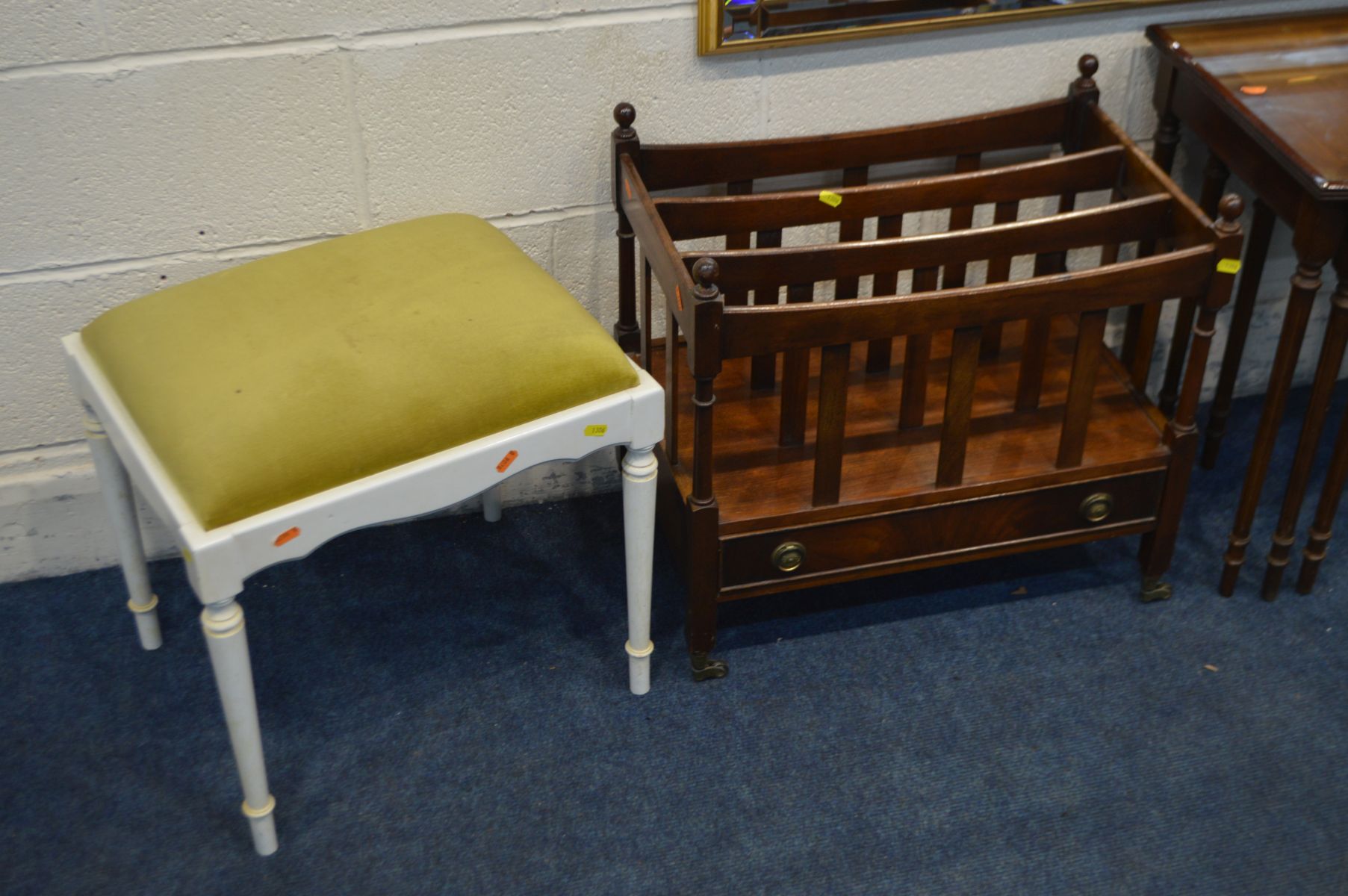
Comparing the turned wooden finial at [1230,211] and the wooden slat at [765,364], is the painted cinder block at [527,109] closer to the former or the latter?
the wooden slat at [765,364]

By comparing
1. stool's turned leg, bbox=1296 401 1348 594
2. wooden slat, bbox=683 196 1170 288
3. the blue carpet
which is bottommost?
the blue carpet

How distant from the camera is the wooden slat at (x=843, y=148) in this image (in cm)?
193

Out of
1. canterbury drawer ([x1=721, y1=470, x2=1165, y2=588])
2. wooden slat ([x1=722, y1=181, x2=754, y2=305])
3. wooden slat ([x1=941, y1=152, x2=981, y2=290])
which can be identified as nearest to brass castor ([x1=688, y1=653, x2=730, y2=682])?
canterbury drawer ([x1=721, y1=470, x2=1165, y2=588])

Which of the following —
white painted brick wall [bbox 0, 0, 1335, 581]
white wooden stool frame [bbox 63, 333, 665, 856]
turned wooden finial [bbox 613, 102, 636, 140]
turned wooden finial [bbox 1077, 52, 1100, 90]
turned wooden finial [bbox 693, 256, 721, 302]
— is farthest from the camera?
turned wooden finial [bbox 1077, 52, 1100, 90]

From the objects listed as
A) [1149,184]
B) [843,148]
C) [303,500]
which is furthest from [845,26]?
[303,500]

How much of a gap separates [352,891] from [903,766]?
72 cm

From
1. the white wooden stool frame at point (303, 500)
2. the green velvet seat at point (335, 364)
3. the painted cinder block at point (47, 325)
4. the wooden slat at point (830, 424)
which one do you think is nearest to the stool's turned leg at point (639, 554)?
the white wooden stool frame at point (303, 500)

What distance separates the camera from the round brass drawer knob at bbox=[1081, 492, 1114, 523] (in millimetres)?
1915

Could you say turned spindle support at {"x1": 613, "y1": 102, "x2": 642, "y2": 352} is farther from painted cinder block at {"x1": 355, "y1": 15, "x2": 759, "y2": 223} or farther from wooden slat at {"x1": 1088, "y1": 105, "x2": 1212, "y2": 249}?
wooden slat at {"x1": 1088, "y1": 105, "x2": 1212, "y2": 249}

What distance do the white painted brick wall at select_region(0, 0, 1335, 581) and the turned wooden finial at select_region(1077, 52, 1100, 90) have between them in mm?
62

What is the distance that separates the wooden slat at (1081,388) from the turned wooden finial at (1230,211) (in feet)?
0.60

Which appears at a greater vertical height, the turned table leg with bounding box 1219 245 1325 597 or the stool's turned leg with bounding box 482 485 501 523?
the turned table leg with bounding box 1219 245 1325 597

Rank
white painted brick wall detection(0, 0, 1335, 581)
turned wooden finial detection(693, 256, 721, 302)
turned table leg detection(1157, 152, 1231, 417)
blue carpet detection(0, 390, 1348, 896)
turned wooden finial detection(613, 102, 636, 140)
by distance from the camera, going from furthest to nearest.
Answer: turned table leg detection(1157, 152, 1231, 417)
turned wooden finial detection(613, 102, 636, 140)
white painted brick wall detection(0, 0, 1335, 581)
blue carpet detection(0, 390, 1348, 896)
turned wooden finial detection(693, 256, 721, 302)

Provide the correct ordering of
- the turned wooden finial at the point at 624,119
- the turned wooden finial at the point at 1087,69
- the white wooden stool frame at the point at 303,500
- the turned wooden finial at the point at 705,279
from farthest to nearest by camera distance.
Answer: the turned wooden finial at the point at 1087,69, the turned wooden finial at the point at 624,119, the turned wooden finial at the point at 705,279, the white wooden stool frame at the point at 303,500
